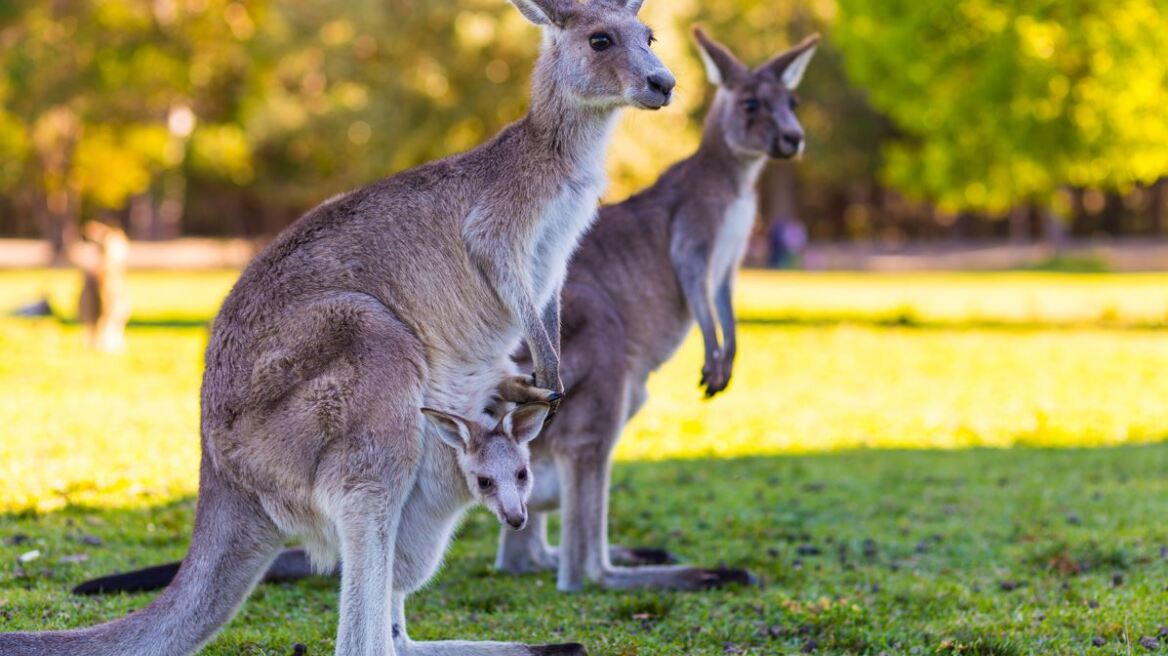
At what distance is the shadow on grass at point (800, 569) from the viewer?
438cm

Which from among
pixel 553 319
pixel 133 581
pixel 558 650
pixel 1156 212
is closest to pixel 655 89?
pixel 553 319

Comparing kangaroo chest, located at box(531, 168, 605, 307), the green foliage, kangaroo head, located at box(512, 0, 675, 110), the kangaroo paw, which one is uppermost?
the green foliage

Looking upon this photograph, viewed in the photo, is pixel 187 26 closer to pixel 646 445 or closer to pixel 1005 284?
pixel 1005 284

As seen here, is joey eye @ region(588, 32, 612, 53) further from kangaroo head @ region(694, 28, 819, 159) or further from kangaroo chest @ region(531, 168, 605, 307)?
kangaroo head @ region(694, 28, 819, 159)

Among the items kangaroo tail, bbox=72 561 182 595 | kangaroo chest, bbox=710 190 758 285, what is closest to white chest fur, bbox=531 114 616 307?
kangaroo chest, bbox=710 190 758 285

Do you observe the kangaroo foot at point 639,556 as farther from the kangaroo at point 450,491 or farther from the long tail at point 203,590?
the long tail at point 203,590

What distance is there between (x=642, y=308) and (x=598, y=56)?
59.6 inches

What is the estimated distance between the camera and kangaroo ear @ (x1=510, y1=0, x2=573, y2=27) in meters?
4.12

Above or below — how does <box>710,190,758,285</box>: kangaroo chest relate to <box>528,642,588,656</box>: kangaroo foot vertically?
above

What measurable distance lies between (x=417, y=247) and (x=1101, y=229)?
4197 cm

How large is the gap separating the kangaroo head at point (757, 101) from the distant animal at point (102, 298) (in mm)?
9099

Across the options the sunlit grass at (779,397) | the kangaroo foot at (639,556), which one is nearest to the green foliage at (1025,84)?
the sunlit grass at (779,397)

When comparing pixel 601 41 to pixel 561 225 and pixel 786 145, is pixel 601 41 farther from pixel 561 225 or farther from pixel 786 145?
pixel 786 145

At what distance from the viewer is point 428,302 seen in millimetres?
3846
